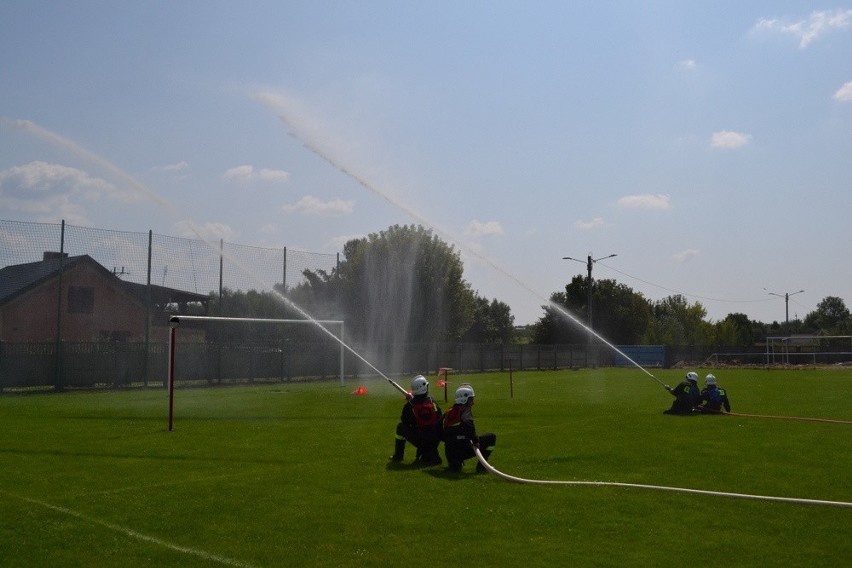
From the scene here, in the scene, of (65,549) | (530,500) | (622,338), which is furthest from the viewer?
(622,338)

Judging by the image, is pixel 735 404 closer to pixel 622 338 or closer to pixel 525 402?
pixel 525 402

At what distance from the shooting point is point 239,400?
100 ft

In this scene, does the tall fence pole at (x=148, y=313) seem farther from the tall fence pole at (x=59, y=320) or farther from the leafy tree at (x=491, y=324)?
the leafy tree at (x=491, y=324)

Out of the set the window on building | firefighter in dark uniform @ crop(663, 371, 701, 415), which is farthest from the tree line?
firefighter in dark uniform @ crop(663, 371, 701, 415)

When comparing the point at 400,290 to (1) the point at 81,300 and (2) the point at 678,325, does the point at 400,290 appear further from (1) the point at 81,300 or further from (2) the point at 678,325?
(2) the point at 678,325

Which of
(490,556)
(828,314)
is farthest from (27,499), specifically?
(828,314)

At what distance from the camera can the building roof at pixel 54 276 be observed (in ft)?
119

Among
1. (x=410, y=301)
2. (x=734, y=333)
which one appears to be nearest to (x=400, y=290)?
(x=410, y=301)

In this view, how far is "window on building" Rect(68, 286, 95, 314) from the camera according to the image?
39.0 meters

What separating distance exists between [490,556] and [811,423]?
1562 cm

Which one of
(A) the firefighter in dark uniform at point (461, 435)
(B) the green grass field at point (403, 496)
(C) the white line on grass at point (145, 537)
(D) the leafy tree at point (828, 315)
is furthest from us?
(D) the leafy tree at point (828, 315)

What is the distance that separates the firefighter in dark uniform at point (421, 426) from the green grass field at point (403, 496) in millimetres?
466

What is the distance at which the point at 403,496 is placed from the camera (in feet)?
36.0

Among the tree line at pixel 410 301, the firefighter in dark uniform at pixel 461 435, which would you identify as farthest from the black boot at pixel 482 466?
the tree line at pixel 410 301
